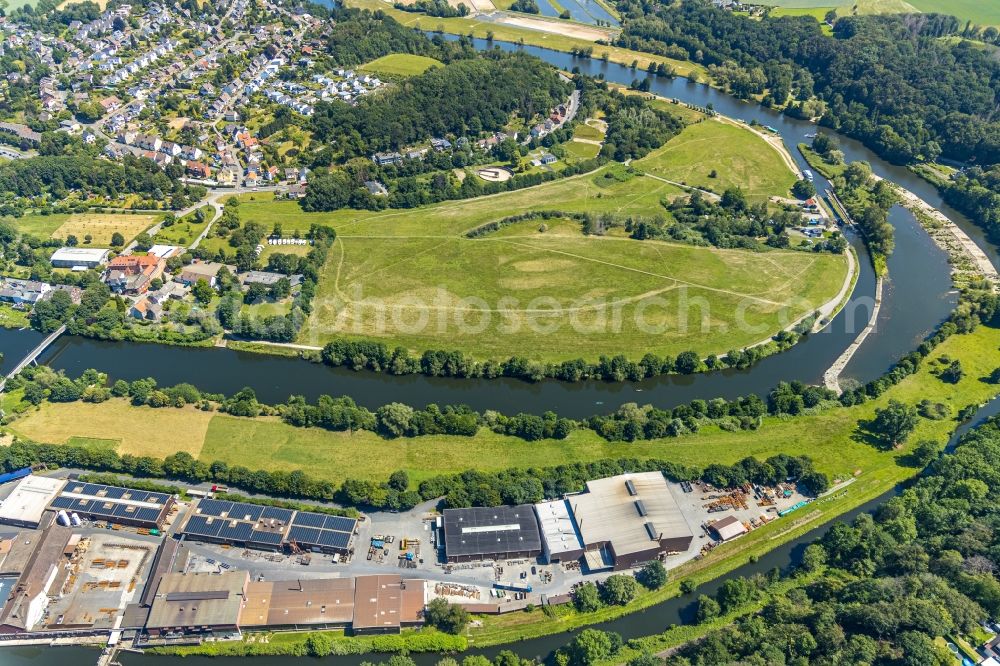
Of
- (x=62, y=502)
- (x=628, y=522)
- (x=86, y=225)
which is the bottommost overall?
(x=62, y=502)

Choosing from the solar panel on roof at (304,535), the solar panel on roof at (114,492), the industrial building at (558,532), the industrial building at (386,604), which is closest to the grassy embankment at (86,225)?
the solar panel on roof at (114,492)

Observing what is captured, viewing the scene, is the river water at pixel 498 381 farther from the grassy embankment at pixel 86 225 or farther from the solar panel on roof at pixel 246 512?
the grassy embankment at pixel 86 225

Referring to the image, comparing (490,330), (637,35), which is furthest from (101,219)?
(637,35)

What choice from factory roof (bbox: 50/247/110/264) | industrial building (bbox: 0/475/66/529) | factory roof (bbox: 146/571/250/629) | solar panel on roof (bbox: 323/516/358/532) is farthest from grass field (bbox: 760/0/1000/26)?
industrial building (bbox: 0/475/66/529)

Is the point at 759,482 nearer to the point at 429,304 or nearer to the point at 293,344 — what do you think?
the point at 429,304

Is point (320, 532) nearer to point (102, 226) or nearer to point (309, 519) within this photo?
point (309, 519)

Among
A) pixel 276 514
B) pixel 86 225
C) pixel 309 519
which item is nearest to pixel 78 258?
pixel 86 225
